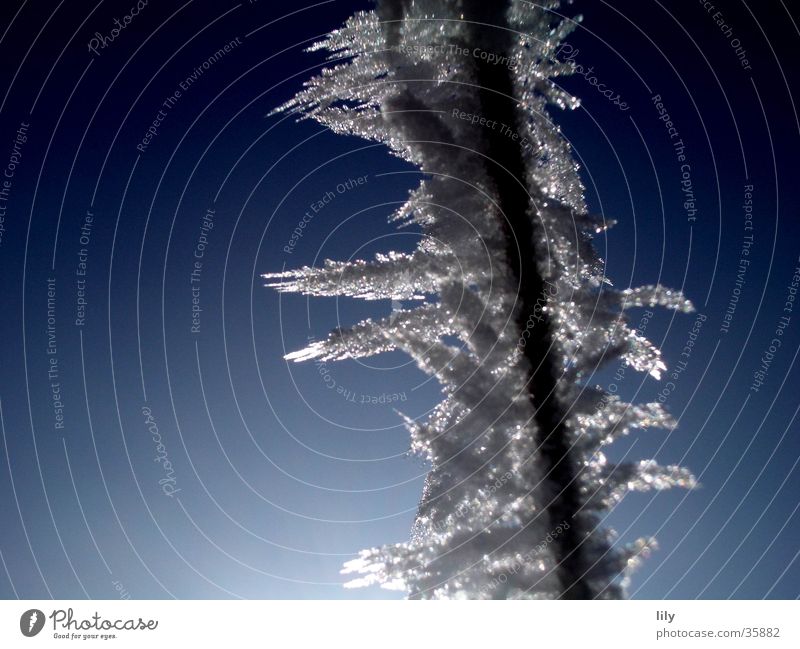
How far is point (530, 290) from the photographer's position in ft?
13.1

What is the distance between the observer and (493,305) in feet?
12.9

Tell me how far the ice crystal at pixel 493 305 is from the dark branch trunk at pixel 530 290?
14 millimetres

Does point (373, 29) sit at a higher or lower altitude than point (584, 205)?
higher

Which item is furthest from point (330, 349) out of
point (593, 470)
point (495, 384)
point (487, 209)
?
point (593, 470)

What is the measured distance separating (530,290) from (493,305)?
33 cm

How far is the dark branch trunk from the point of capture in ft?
11.8

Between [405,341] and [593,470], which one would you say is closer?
[593,470]

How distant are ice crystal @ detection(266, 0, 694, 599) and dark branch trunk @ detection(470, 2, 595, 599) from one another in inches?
0.5

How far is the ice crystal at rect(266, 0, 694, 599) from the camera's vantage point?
3.68m

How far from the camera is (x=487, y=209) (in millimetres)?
4086
